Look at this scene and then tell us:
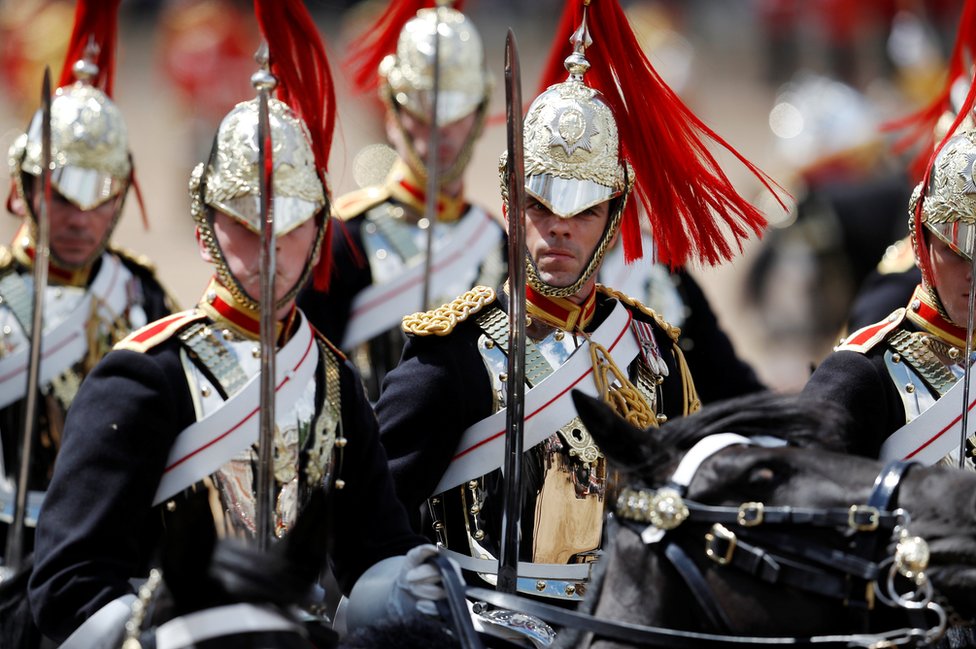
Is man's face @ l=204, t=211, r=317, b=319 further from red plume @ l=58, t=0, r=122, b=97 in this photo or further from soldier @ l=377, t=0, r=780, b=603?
red plume @ l=58, t=0, r=122, b=97

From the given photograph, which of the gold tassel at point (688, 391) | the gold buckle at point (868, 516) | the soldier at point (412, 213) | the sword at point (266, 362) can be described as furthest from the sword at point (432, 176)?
the gold buckle at point (868, 516)

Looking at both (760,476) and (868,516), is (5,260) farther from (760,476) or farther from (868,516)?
(868,516)

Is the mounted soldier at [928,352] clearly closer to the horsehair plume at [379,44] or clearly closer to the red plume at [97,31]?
the red plume at [97,31]

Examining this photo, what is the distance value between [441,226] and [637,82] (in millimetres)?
2300

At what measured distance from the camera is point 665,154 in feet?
14.0

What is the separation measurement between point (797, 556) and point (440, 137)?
400 centimetres

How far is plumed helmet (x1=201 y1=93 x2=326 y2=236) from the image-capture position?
396cm

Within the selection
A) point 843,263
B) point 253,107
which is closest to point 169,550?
point 253,107

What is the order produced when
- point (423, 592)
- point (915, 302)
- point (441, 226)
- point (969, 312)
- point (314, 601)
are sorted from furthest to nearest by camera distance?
point (441, 226) → point (915, 302) → point (969, 312) → point (423, 592) → point (314, 601)

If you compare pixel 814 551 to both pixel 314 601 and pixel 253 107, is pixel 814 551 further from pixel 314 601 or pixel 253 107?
pixel 253 107

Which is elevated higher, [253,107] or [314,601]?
[253,107]

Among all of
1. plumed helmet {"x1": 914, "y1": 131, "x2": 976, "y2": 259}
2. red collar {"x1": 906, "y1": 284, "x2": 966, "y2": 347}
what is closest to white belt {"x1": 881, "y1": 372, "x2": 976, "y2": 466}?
red collar {"x1": 906, "y1": 284, "x2": 966, "y2": 347}

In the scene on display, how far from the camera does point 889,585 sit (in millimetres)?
2869

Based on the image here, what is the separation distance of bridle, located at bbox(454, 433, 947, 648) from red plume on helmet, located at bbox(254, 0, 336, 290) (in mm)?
1611
